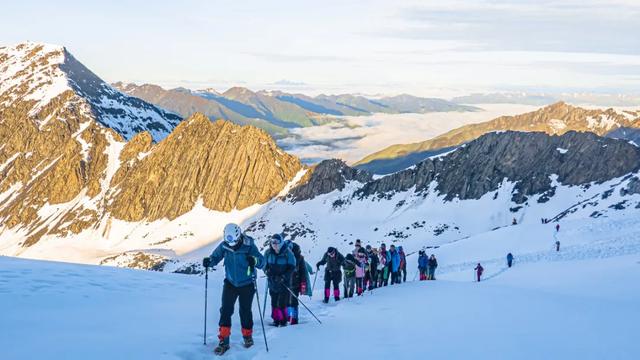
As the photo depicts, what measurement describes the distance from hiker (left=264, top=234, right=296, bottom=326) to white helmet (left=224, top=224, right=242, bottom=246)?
2.74 metres

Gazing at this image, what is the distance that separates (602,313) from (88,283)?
1277cm

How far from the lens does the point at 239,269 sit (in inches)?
488

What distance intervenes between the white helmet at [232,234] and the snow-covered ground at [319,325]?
79.7 inches

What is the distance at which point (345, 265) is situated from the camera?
939 inches

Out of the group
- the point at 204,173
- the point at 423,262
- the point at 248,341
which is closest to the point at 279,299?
the point at 248,341

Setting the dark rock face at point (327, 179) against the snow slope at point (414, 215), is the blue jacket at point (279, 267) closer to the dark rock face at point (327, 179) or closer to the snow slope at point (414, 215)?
the snow slope at point (414, 215)

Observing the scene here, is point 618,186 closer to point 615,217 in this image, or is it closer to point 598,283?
point 615,217

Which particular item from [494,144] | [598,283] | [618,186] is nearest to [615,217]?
[618,186]

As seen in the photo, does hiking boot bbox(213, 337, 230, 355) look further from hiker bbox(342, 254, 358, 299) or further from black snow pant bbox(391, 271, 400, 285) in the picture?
black snow pant bbox(391, 271, 400, 285)

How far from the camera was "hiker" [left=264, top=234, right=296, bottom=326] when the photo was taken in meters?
15.0

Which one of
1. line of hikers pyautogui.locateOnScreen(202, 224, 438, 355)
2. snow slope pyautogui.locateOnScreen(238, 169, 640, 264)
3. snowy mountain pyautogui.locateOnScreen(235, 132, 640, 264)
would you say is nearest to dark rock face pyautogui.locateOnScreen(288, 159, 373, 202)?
snowy mountain pyautogui.locateOnScreen(235, 132, 640, 264)

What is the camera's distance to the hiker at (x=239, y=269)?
12.2 metres

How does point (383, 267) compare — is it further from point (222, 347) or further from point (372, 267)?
point (222, 347)

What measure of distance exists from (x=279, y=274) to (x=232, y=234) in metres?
3.45
